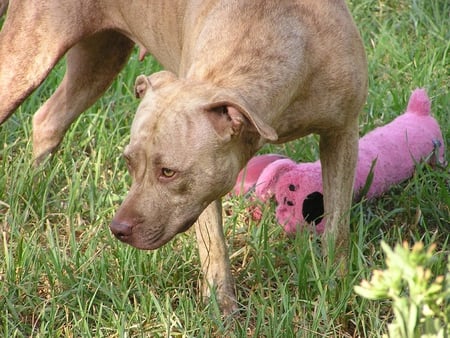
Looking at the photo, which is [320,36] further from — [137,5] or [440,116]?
[440,116]

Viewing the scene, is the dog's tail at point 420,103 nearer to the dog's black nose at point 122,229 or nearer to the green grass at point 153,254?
the green grass at point 153,254

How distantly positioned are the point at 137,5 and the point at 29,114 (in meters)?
1.28

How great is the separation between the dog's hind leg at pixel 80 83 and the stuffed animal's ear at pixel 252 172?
918 millimetres

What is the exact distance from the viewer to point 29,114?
18.4 feet

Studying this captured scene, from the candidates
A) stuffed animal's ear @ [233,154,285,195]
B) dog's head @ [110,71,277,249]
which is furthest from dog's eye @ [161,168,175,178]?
stuffed animal's ear @ [233,154,285,195]

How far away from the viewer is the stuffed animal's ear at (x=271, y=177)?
4.53m

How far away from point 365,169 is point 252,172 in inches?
22.3

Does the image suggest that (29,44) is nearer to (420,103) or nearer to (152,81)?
(152,81)

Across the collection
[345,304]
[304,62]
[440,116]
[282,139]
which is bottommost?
[440,116]

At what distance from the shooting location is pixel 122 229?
3373 millimetres

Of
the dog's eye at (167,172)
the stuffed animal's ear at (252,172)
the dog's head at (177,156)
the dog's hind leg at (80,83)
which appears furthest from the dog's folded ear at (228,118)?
the dog's hind leg at (80,83)

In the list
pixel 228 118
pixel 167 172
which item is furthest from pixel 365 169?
pixel 167 172

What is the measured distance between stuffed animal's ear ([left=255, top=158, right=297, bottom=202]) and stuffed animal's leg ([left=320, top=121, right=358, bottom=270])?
1.17 ft

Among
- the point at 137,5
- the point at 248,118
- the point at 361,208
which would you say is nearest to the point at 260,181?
the point at 361,208
